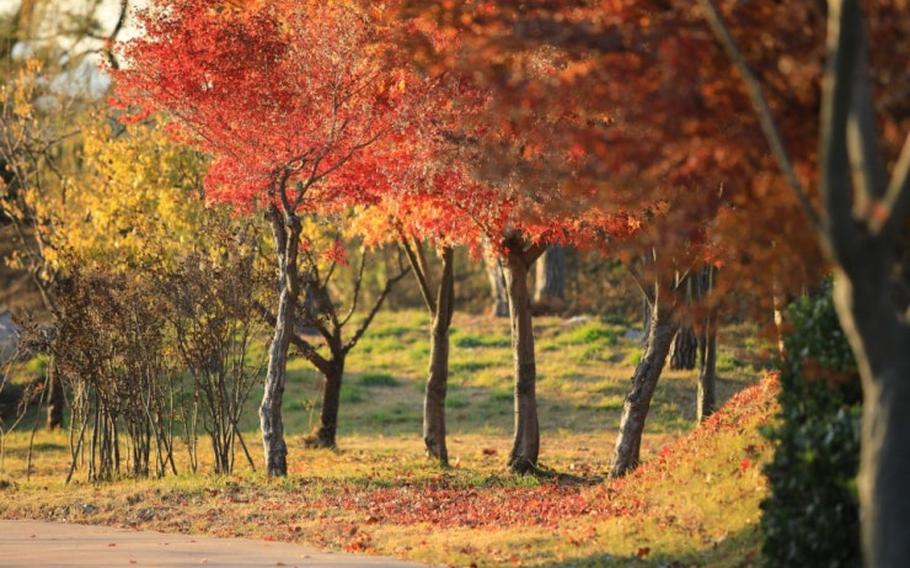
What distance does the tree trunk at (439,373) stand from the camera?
2106cm

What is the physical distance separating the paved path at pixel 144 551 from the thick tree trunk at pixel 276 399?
3328mm

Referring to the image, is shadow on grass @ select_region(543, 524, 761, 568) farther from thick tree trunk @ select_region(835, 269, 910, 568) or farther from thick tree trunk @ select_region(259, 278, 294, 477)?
thick tree trunk @ select_region(259, 278, 294, 477)

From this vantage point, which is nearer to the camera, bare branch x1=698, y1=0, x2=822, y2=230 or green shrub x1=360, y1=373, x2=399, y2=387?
bare branch x1=698, y1=0, x2=822, y2=230

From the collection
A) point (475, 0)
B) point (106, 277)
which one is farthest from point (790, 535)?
point (106, 277)

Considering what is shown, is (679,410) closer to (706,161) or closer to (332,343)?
(332,343)

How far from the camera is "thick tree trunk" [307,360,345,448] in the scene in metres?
23.2

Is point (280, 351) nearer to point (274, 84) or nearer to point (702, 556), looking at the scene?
point (274, 84)

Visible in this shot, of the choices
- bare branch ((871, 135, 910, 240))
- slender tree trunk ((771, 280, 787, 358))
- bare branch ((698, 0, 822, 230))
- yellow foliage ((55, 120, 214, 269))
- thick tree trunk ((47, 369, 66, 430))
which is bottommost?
thick tree trunk ((47, 369, 66, 430))

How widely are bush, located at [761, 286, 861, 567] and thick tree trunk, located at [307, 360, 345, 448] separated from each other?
14.1 m

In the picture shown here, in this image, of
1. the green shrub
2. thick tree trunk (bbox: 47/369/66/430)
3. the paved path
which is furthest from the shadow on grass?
the green shrub

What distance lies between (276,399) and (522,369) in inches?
142

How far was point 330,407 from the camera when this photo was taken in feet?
77.6

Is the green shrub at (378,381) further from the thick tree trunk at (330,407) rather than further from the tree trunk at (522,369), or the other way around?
the tree trunk at (522,369)

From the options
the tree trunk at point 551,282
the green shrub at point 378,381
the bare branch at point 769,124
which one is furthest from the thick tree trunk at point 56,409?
the bare branch at point 769,124
